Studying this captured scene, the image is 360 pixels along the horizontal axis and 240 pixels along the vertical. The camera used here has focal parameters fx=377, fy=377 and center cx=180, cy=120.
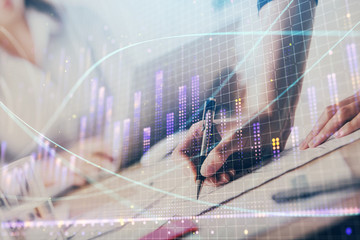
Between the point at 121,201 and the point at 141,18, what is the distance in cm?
229

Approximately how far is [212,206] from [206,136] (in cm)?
70

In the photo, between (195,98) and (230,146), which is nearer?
(230,146)

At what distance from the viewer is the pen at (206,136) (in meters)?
3.79

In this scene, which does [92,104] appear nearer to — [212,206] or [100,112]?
[100,112]

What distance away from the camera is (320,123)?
313 centimetres

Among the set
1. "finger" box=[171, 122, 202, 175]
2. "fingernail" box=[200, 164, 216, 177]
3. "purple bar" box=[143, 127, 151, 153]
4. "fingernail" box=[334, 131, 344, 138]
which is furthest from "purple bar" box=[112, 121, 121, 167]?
"fingernail" box=[334, 131, 344, 138]

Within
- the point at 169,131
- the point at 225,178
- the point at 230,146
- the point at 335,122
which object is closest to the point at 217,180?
the point at 225,178

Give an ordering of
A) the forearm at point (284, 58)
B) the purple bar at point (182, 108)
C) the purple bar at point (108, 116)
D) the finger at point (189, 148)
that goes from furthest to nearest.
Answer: the purple bar at point (108, 116), the purple bar at point (182, 108), the finger at point (189, 148), the forearm at point (284, 58)

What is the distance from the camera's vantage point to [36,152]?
5203 millimetres

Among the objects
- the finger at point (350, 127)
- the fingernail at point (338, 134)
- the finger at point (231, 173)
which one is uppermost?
the finger at point (350, 127)

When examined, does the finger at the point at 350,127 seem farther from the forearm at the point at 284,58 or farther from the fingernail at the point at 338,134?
the forearm at the point at 284,58

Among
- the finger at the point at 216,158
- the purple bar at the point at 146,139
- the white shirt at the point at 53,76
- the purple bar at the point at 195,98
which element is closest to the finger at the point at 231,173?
the finger at the point at 216,158

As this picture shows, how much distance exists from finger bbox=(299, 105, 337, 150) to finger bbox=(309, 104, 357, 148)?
2 cm

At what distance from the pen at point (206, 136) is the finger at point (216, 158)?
5cm
